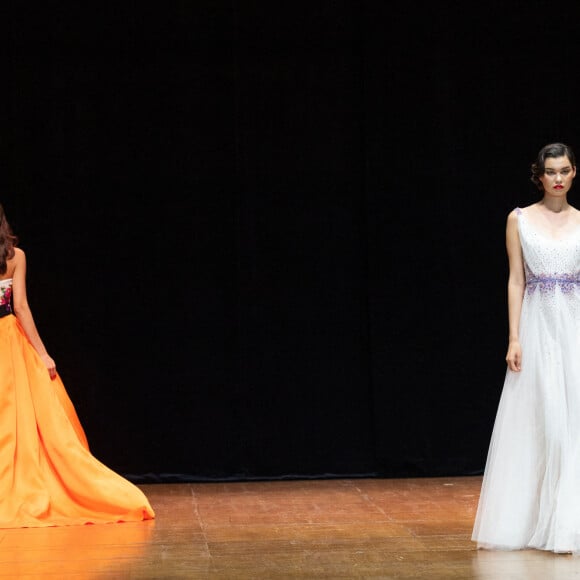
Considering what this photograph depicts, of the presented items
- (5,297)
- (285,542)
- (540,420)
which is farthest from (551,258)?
(5,297)

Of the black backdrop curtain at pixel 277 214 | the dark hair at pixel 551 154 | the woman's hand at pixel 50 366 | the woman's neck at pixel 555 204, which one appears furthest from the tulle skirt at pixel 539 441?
the black backdrop curtain at pixel 277 214

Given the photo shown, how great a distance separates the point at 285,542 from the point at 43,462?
1.34 m

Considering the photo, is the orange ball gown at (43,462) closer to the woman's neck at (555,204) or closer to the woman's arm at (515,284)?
the woman's arm at (515,284)

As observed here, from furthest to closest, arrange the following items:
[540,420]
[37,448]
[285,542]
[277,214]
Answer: [277,214] → [37,448] → [285,542] → [540,420]

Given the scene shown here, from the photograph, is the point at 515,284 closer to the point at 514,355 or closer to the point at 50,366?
the point at 514,355

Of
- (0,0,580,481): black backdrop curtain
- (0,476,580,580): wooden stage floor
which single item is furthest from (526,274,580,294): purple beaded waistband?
(0,0,580,481): black backdrop curtain

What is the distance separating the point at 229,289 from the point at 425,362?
1.16 m

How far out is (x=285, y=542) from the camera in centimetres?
443

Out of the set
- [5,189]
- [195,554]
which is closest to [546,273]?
[195,554]

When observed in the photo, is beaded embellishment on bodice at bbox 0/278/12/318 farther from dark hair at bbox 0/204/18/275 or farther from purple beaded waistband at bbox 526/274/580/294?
purple beaded waistband at bbox 526/274/580/294

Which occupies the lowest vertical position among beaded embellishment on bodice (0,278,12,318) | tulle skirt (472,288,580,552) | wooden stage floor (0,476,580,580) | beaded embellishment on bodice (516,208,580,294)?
wooden stage floor (0,476,580,580)

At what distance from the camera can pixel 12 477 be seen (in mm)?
5117

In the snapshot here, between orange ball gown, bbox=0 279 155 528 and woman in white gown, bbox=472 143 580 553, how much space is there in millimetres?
1694

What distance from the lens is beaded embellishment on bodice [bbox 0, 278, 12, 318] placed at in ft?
17.7
